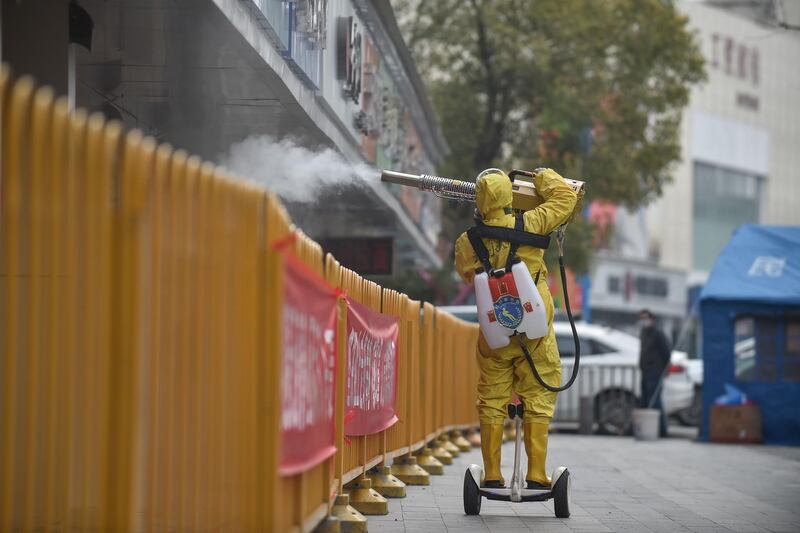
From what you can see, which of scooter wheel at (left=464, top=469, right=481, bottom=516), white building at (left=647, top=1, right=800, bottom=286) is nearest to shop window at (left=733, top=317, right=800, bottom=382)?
scooter wheel at (left=464, top=469, right=481, bottom=516)

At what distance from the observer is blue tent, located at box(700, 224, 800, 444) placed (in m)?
18.2

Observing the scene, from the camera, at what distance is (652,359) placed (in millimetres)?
19734

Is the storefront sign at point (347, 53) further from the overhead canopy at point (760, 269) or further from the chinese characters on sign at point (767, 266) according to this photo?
the chinese characters on sign at point (767, 266)

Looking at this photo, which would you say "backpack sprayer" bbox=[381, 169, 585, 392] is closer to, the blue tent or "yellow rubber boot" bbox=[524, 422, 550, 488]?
"yellow rubber boot" bbox=[524, 422, 550, 488]

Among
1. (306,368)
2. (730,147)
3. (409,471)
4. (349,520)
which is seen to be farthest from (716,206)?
(306,368)

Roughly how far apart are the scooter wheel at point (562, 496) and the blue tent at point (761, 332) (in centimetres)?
1063

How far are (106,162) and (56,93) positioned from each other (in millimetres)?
5517

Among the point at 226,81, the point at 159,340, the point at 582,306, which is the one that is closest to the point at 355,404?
the point at 159,340

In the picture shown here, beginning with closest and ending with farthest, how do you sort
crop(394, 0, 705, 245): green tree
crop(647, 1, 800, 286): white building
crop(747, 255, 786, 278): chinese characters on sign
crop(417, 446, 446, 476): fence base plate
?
crop(417, 446, 446, 476): fence base plate, crop(747, 255, 786, 278): chinese characters on sign, crop(394, 0, 705, 245): green tree, crop(647, 1, 800, 286): white building

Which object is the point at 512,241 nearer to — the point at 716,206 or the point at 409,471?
the point at 409,471

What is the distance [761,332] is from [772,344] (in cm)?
21

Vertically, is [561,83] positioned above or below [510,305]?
above

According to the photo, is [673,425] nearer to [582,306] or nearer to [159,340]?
Result: [159,340]

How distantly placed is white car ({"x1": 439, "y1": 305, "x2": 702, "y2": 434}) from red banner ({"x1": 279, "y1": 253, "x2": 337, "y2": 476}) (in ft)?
48.5
